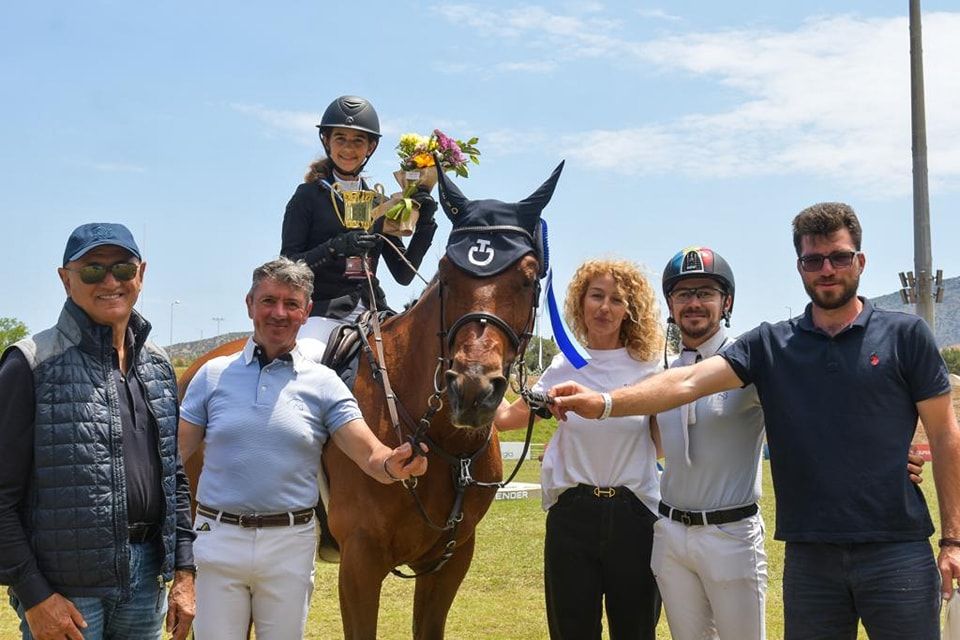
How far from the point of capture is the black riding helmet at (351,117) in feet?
20.3

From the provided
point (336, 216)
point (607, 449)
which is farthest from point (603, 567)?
point (336, 216)

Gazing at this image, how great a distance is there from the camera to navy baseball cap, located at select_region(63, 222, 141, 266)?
11.5 ft

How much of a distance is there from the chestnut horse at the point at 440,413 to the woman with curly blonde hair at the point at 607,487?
47 centimetres

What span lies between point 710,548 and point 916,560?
0.86 meters

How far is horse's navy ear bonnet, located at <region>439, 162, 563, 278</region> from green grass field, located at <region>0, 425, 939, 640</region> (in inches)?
175

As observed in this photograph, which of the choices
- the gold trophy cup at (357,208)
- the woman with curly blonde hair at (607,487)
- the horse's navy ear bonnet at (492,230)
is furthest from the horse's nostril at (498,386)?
the gold trophy cup at (357,208)

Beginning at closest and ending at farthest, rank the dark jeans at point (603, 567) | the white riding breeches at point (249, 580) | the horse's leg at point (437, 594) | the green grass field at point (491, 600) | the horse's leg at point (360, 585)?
the white riding breeches at point (249, 580), the dark jeans at point (603, 567), the horse's leg at point (360, 585), the horse's leg at point (437, 594), the green grass field at point (491, 600)

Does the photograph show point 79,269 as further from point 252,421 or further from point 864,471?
point 864,471

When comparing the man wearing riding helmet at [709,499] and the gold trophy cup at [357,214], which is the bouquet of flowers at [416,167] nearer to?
the gold trophy cup at [357,214]

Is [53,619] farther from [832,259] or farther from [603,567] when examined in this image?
[832,259]

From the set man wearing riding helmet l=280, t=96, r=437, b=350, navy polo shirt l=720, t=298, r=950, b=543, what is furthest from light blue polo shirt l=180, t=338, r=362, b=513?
navy polo shirt l=720, t=298, r=950, b=543

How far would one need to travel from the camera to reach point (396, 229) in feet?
20.1

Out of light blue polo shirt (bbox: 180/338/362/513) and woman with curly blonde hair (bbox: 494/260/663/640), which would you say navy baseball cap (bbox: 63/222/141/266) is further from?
woman with curly blonde hair (bbox: 494/260/663/640)

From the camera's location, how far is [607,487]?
185 inches
